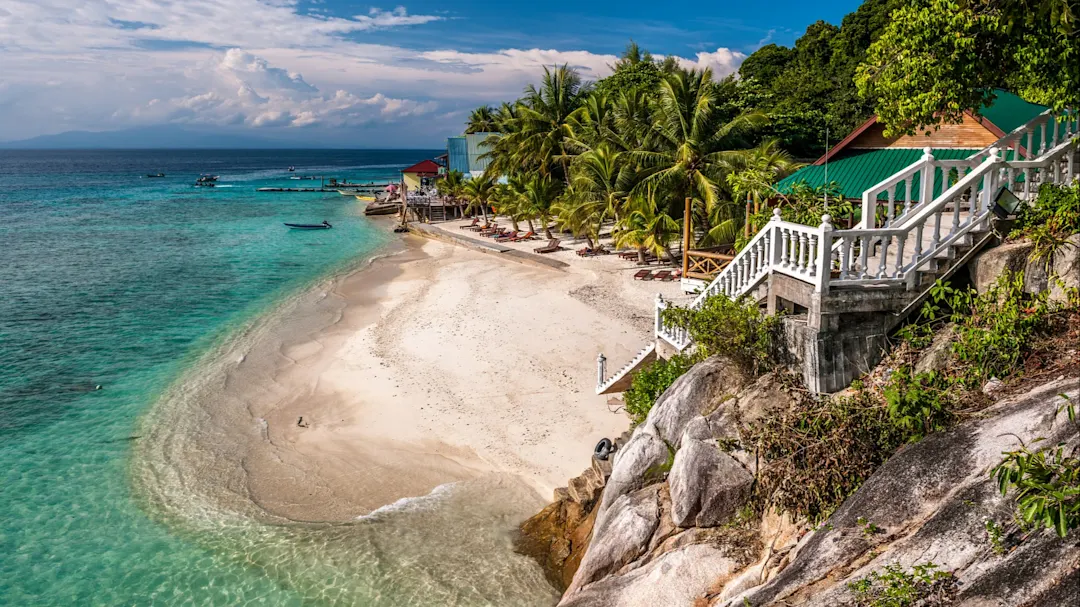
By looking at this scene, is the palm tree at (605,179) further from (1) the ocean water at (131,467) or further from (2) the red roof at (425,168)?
(2) the red roof at (425,168)

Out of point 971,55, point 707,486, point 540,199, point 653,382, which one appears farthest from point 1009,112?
point 540,199

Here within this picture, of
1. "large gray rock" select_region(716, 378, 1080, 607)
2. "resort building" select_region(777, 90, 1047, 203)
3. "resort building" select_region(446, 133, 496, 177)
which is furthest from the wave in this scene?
"resort building" select_region(446, 133, 496, 177)

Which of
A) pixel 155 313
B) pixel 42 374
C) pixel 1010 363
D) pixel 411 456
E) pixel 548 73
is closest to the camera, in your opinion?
pixel 1010 363

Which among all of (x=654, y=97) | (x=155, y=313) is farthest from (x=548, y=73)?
(x=155, y=313)

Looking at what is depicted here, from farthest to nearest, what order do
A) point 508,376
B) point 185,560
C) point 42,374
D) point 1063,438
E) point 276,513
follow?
1. point 42,374
2. point 508,376
3. point 276,513
4. point 185,560
5. point 1063,438

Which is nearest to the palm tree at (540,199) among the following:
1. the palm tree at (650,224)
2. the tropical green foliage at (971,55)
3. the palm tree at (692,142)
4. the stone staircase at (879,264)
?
the palm tree at (650,224)

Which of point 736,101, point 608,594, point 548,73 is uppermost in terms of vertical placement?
point 548,73

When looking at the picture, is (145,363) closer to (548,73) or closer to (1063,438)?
(1063,438)
